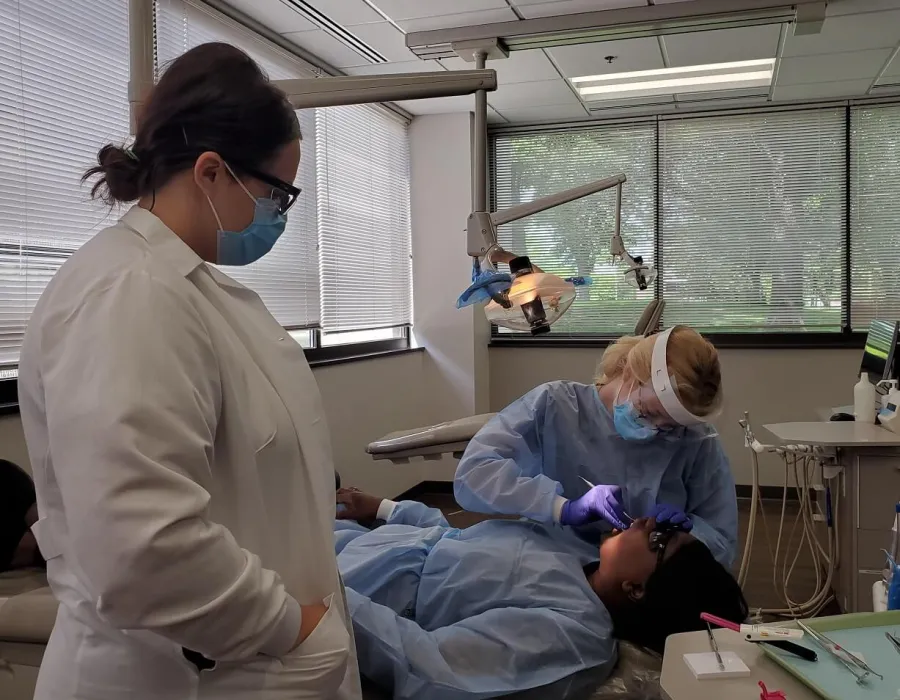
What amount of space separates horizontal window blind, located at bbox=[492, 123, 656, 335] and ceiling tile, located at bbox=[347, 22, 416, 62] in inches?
62.2

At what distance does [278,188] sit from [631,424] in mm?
1274

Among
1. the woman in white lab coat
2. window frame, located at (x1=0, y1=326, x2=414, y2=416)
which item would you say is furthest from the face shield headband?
window frame, located at (x1=0, y1=326, x2=414, y2=416)

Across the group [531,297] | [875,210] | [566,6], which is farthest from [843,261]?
[531,297]

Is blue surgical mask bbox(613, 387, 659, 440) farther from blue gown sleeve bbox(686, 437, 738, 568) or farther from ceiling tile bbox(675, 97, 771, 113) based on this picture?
ceiling tile bbox(675, 97, 771, 113)

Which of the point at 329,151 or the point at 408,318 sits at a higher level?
the point at 329,151

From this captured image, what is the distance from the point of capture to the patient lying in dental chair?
1493 millimetres

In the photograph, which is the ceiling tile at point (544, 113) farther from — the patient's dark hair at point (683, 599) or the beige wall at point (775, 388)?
the patient's dark hair at point (683, 599)

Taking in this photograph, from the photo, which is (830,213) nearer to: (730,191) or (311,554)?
(730,191)

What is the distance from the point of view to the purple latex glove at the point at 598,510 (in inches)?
71.9

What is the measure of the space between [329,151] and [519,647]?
3129mm

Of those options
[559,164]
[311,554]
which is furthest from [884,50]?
[311,554]

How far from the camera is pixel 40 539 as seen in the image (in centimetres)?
89

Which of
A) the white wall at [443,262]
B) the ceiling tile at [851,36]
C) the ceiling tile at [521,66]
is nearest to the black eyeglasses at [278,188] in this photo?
the ceiling tile at [521,66]

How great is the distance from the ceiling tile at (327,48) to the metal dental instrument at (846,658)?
320 cm
